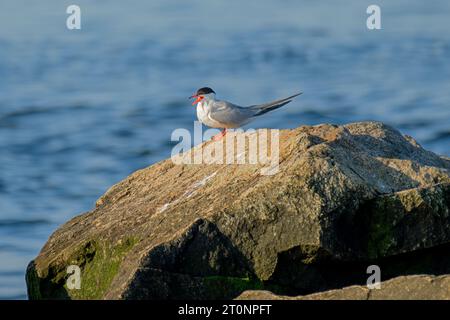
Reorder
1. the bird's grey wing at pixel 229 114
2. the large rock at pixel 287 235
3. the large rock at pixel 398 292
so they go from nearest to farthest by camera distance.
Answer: the large rock at pixel 398 292 → the large rock at pixel 287 235 → the bird's grey wing at pixel 229 114

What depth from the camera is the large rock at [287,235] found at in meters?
6.07

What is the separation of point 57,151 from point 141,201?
30.1ft

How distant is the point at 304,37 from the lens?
67.4ft

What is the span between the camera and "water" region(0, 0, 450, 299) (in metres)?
15.8

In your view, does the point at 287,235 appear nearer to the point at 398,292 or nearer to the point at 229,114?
the point at 398,292

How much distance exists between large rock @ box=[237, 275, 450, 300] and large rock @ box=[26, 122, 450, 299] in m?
0.54

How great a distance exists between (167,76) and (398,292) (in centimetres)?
1402

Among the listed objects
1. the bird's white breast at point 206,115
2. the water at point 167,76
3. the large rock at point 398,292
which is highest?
the bird's white breast at point 206,115

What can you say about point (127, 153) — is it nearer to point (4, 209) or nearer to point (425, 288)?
point (4, 209)

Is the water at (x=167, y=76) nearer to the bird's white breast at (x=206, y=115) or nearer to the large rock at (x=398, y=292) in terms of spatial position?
the bird's white breast at (x=206, y=115)

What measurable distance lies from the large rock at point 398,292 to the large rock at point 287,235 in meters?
0.54

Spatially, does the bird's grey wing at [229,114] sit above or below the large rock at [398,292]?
above

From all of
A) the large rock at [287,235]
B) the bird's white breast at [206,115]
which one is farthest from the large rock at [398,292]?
the bird's white breast at [206,115]

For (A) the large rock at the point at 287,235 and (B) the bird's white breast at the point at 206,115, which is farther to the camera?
(B) the bird's white breast at the point at 206,115
